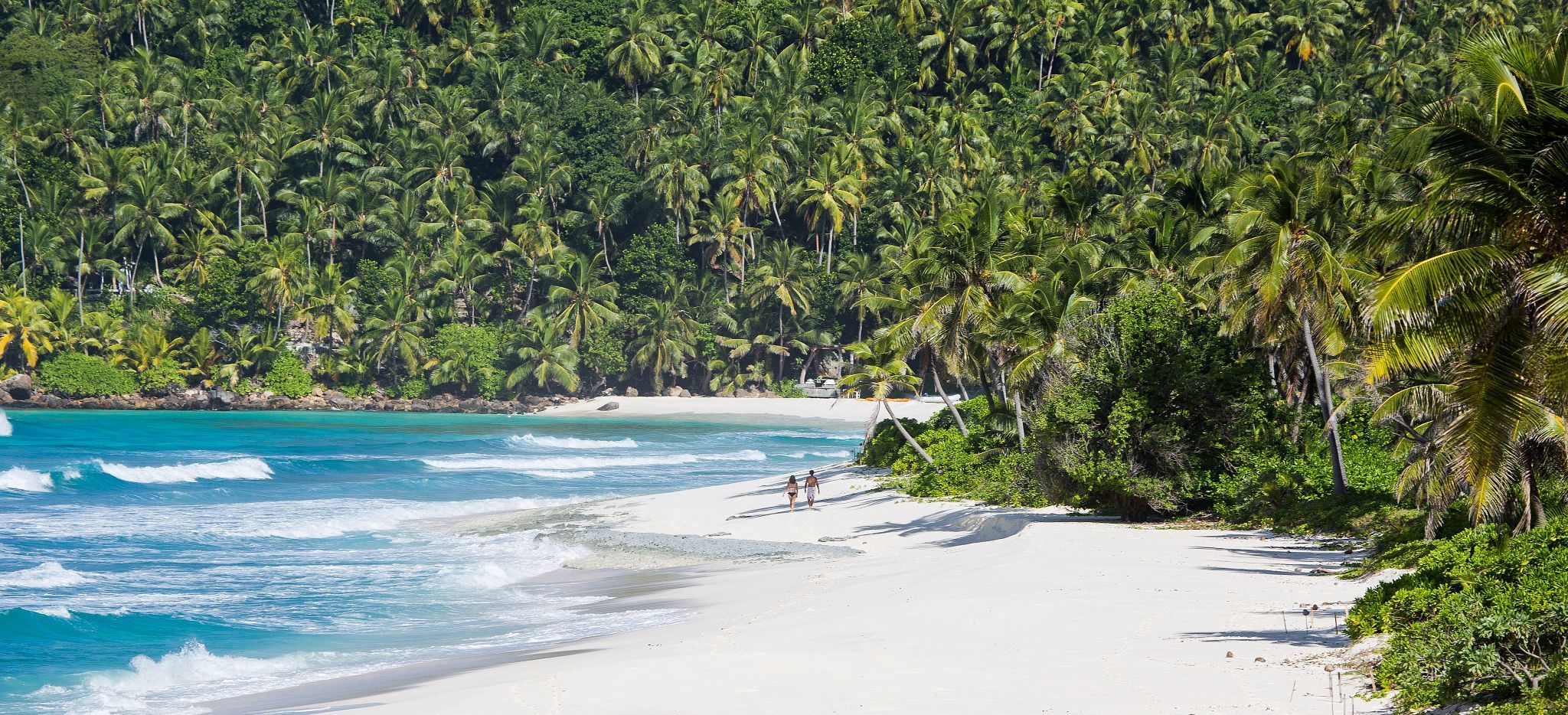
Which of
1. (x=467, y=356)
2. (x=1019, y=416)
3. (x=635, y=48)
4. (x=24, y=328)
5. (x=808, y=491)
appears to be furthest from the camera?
(x=635, y=48)

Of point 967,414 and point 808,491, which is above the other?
point 967,414

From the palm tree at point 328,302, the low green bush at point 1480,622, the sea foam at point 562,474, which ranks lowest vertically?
the sea foam at point 562,474

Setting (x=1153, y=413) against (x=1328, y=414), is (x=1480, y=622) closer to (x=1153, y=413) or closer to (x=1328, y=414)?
(x=1153, y=413)

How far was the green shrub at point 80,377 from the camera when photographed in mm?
84000

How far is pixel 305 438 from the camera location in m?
63.8

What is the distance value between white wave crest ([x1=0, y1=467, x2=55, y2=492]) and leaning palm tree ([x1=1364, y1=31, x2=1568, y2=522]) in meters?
42.7

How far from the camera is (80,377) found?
84.4 metres

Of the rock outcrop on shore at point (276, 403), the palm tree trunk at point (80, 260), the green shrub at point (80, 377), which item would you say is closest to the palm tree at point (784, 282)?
the rock outcrop on shore at point (276, 403)

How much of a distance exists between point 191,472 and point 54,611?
87.2 feet

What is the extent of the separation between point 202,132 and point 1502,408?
9739 cm

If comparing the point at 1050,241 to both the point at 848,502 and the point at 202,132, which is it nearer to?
the point at 848,502

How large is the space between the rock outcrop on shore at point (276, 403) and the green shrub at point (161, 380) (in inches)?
14.9

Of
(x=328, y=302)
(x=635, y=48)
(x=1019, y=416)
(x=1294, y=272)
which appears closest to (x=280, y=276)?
(x=328, y=302)

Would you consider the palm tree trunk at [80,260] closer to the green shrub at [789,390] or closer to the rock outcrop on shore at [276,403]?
the rock outcrop on shore at [276,403]
